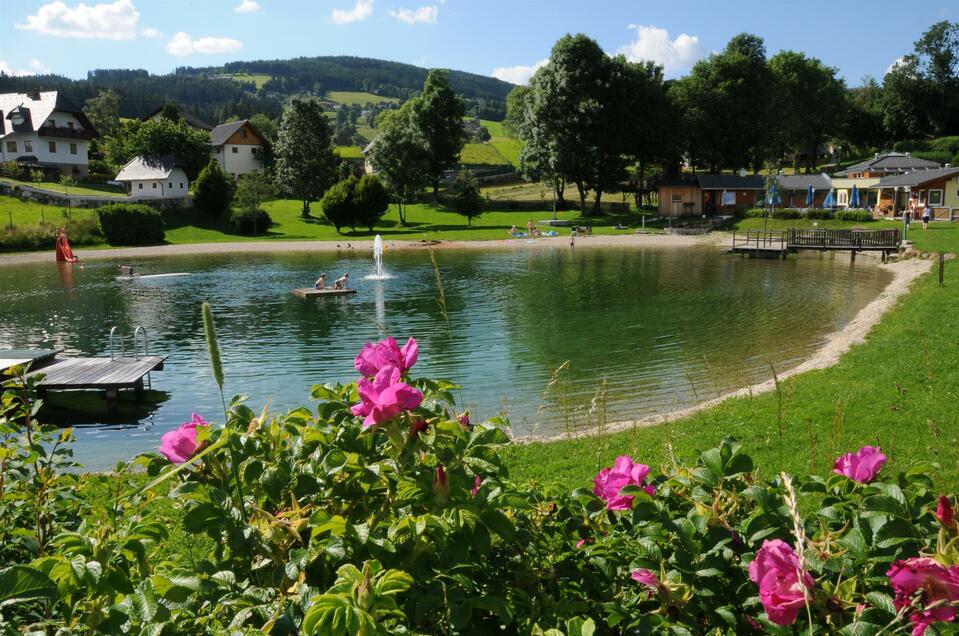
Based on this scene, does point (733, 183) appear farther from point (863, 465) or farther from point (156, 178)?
point (863, 465)

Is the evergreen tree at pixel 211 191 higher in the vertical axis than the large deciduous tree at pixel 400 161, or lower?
lower

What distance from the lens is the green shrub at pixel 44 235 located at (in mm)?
55062

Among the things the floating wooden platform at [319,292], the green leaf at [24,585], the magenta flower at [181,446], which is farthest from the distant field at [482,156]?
the green leaf at [24,585]

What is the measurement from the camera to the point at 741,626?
7.31ft

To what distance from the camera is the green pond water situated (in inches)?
573

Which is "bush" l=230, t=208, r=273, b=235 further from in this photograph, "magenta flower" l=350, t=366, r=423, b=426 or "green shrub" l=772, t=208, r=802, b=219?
"magenta flower" l=350, t=366, r=423, b=426

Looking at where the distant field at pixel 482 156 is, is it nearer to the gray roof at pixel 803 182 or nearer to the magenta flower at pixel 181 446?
the gray roof at pixel 803 182

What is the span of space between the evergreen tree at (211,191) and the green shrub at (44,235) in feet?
34.8

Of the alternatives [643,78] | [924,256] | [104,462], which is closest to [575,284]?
[924,256]

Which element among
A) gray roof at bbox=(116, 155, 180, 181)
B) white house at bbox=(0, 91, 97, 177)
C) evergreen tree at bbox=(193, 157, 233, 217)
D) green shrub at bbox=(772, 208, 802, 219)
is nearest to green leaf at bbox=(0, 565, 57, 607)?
green shrub at bbox=(772, 208, 802, 219)

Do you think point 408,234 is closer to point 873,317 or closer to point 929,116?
point 873,317

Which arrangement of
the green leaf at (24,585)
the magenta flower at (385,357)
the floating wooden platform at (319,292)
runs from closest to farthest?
the green leaf at (24,585) → the magenta flower at (385,357) → the floating wooden platform at (319,292)

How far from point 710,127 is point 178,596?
8104cm

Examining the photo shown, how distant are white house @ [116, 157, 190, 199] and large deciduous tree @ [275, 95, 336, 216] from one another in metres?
10.3
